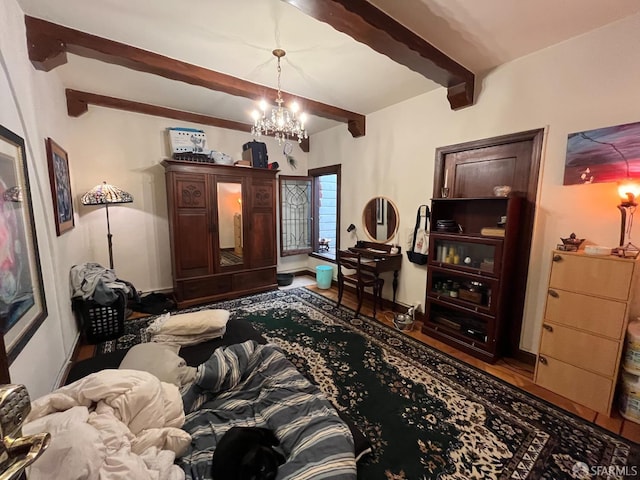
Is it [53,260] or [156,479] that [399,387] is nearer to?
[156,479]

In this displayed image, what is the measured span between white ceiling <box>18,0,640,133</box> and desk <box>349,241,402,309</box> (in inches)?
74.2

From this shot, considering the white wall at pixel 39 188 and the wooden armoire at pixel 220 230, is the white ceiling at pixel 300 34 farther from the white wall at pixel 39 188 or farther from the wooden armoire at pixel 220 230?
the wooden armoire at pixel 220 230

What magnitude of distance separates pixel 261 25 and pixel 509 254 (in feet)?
8.72

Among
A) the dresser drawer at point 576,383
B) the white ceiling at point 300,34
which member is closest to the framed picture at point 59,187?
the white ceiling at point 300,34

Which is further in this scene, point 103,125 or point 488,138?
point 103,125

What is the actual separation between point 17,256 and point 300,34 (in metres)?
2.27

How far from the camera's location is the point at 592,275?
1.83 meters

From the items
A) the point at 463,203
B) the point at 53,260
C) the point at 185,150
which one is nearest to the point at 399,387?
the point at 463,203

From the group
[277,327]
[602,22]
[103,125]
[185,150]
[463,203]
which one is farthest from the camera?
[185,150]

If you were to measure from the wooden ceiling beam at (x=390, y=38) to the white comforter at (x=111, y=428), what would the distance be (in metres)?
2.07

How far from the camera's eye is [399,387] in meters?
2.03

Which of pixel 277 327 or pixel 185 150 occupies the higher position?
pixel 185 150

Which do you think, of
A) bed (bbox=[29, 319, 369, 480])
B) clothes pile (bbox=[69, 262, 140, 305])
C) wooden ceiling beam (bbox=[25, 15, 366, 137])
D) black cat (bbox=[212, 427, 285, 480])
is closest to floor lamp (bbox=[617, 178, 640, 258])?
bed (bbox=[29, 319, 369, 480])

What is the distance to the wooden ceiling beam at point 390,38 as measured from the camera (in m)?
1.59
